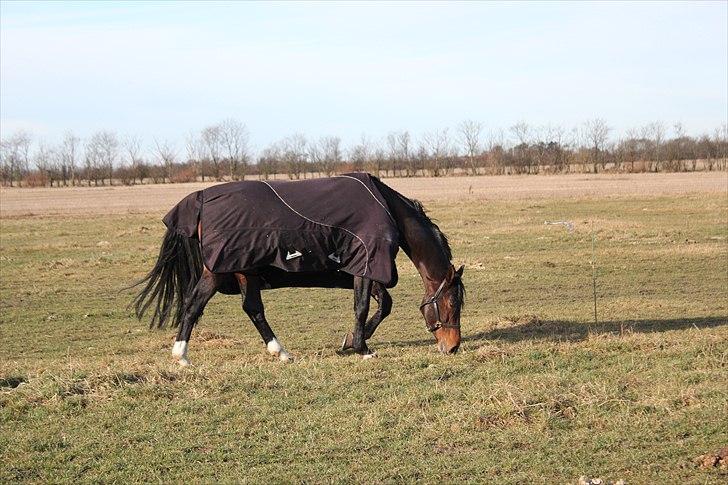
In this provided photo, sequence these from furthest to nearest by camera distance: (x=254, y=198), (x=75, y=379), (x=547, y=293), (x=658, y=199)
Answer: (x=658, y=199) < (x=547, y=293) < (x=254, y=198) < (x=75, y=379)

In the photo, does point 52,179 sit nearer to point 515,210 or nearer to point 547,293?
point 515,210

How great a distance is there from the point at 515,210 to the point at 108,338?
22952mm

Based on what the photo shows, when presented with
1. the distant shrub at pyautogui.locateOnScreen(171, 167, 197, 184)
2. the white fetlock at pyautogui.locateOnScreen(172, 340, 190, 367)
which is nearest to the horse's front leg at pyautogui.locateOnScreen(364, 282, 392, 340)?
the white fetlock at pyautogui.locateOnScreen(172, 340, 190, 367)

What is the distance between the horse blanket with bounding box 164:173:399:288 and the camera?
8.80 m

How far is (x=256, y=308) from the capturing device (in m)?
9.31

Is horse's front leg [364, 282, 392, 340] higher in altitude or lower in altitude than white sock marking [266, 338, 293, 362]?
higher

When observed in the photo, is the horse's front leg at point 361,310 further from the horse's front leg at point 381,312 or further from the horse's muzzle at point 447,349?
the horse's muzzle at point 447,349

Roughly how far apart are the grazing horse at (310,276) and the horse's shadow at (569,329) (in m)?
1.02

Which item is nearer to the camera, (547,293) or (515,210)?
(547,293)

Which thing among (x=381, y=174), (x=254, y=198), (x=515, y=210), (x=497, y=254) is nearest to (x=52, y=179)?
(x=381, y=174)

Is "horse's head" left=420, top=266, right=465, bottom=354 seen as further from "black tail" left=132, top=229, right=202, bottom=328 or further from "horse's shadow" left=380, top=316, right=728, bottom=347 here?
"black tail" left=132, top=229, right=202, bottom=328

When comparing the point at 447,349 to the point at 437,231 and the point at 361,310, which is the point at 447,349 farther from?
the point at 437,231

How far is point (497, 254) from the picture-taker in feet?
68.2

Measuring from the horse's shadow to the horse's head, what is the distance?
3.21 ft
